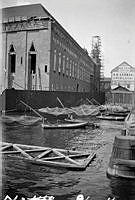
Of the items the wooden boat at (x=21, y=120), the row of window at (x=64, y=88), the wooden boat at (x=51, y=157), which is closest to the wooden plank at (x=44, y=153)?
the wooden boat at (x=51, y=157)

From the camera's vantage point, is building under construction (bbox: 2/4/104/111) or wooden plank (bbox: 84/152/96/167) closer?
wooden plank (bbox: 84/152/96/167)

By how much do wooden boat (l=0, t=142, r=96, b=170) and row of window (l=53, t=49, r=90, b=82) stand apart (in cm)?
1588

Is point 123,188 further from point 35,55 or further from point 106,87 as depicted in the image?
point 106,87

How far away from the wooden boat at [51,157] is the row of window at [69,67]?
52.1 feet

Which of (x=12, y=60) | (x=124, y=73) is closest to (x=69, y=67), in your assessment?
(x=12, y=60)

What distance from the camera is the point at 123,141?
4.50m

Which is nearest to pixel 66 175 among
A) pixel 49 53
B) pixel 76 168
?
pixel 76 168

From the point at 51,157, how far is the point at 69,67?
21778 mm

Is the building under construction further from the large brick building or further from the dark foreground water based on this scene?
the dark foreground water

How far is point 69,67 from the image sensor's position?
91.2ft

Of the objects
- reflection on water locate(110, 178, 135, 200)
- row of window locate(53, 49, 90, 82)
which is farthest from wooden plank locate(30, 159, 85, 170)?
row of window locate(53, 49, 90, 82)

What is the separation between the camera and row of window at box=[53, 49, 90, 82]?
2346 centimetres

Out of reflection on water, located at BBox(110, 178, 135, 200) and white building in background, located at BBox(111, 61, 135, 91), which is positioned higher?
white building in background, located at BBox(111, 61, 135, 91)

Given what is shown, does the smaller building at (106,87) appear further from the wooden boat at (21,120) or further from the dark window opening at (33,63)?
the wooden boat at (21,120)
